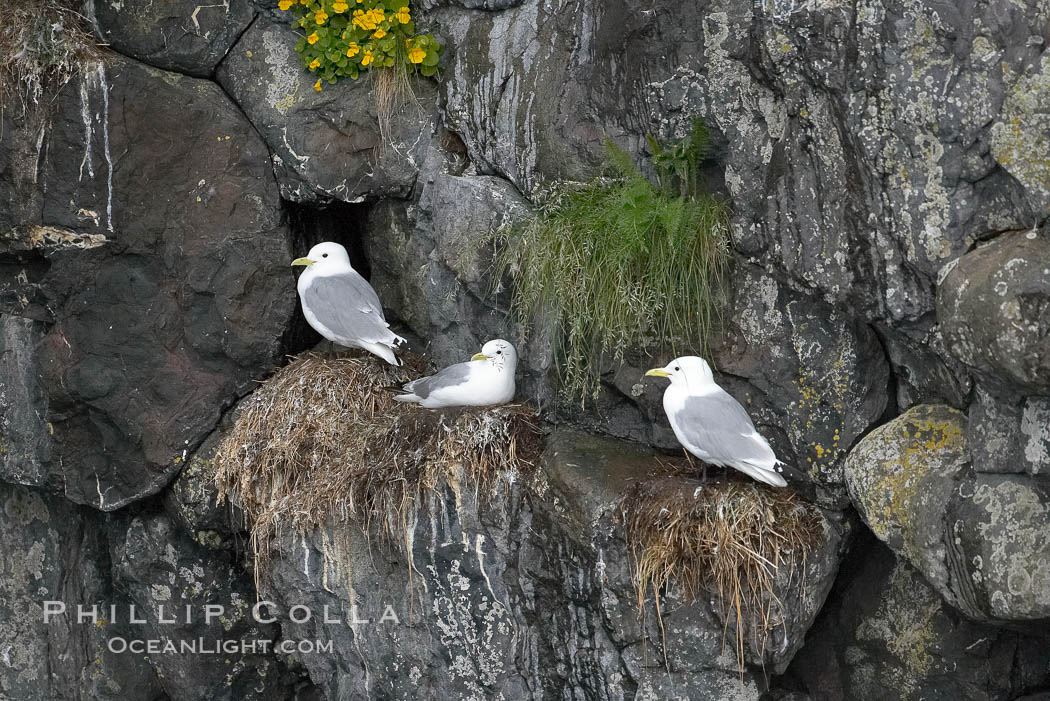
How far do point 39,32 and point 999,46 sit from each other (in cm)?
432

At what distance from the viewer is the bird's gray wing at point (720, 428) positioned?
4113 millimetres

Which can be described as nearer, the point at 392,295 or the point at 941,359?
the point at 941,359

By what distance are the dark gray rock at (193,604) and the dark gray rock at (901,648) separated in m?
2.83

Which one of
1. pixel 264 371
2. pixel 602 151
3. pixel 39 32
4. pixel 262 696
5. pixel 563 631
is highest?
pixel 39 32

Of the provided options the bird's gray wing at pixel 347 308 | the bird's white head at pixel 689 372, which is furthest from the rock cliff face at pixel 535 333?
the bird's gray wing at pixel 347 308

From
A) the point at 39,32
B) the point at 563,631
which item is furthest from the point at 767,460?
the point at 39,32

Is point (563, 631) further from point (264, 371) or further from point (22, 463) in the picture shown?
point (22, 463)

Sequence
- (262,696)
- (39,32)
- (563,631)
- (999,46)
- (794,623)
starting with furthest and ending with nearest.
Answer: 1. (262,696)
2. (39,32)
3. (563,631)
4. (794,623)
5. (999,46)

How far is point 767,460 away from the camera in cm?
411

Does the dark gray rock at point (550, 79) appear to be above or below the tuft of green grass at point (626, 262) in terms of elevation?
above

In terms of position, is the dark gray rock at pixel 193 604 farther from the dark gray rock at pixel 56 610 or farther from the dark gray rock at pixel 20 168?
the dark gray rock at pixel 20 168

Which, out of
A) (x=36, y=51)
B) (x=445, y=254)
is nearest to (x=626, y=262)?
(x=445, y=254)

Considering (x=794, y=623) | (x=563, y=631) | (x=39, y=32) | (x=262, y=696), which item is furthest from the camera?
(x=262, y=696)

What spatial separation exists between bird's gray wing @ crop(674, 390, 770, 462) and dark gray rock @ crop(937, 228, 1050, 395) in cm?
79
